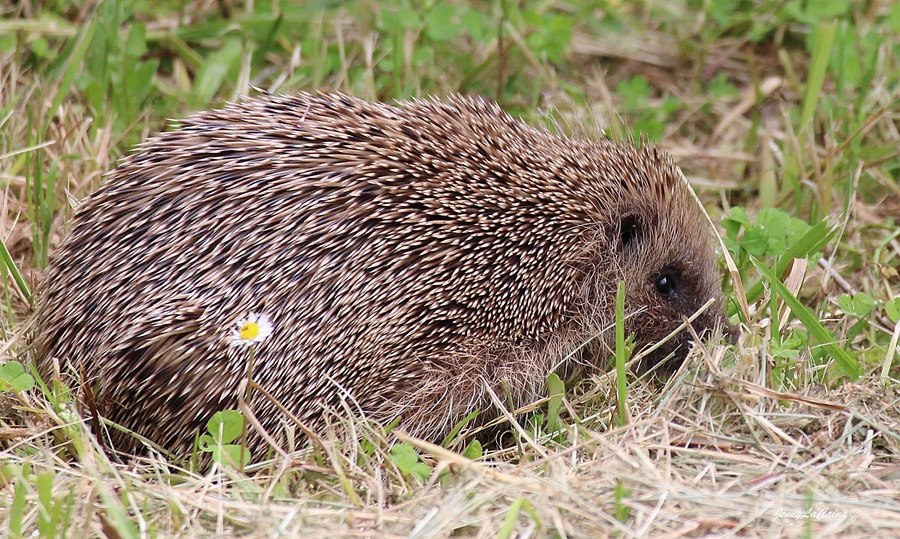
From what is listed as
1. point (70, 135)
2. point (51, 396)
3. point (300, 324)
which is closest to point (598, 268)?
point (300, 324)

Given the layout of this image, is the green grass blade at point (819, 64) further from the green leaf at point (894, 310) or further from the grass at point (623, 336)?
the green leaf at point (894, 310)

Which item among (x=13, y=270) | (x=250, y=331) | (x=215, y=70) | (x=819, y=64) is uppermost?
(x=819, y=64)

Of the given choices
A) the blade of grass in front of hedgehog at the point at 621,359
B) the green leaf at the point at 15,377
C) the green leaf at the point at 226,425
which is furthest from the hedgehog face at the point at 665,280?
the green leaf at the point at 15,377

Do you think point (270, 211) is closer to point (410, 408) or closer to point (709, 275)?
point (410, 408)

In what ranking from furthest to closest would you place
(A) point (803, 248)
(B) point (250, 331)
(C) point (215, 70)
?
(C) point (215, 70) → (A) point (803, 248) → (B) point (250, 331)

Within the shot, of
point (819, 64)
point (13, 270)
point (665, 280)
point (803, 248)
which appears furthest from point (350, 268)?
point (819, 64)

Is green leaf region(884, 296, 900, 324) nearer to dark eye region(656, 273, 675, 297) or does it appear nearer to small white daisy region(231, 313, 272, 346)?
dark eye region(656, 273, 675, 297)

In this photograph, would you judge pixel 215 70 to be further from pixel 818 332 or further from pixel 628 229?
pixel 818 332
